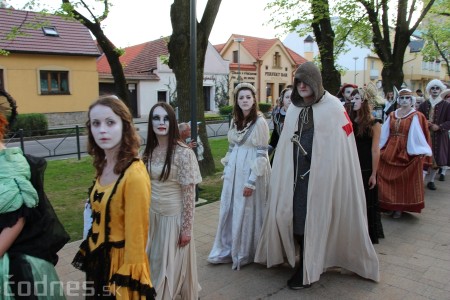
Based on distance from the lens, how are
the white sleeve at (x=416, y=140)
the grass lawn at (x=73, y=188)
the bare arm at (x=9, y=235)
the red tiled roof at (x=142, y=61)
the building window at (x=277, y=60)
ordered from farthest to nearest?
the building window at (x=277, y=60) → the red tiled roof at (x=142, y=61) → the grass lawn at (x=73, y=188) → the white sleeve at (x=416, y=140) → the bare arm at (x=9, y=235)

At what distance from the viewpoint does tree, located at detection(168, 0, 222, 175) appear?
25.1ft

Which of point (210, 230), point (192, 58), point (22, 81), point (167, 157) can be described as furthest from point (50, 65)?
point (167, 157)

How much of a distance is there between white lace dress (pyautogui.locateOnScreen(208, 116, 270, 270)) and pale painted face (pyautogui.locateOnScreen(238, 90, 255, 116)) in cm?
17

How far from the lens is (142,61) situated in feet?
102

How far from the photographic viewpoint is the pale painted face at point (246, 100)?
403 cm

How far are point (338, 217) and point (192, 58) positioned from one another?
11.8ft

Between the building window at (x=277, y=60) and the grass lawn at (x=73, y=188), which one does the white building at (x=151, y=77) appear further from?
the grass lawn at (x=73, y=188)

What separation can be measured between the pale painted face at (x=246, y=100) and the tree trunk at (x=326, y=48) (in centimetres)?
768

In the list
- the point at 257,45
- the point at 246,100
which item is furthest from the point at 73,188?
the point at 257,45

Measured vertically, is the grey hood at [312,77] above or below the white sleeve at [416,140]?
above

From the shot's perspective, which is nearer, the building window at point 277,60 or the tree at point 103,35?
the tree at point 103,35

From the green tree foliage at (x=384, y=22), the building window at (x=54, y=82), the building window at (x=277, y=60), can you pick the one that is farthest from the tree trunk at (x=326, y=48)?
the building window at (x=277, y=60)

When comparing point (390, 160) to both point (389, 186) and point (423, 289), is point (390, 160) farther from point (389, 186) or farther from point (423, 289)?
point (423, 289)

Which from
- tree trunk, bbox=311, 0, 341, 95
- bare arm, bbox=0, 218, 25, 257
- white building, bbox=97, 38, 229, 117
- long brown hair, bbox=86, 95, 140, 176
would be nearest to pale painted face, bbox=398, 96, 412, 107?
long brown hair, bbox=86, 95, 140, 176
